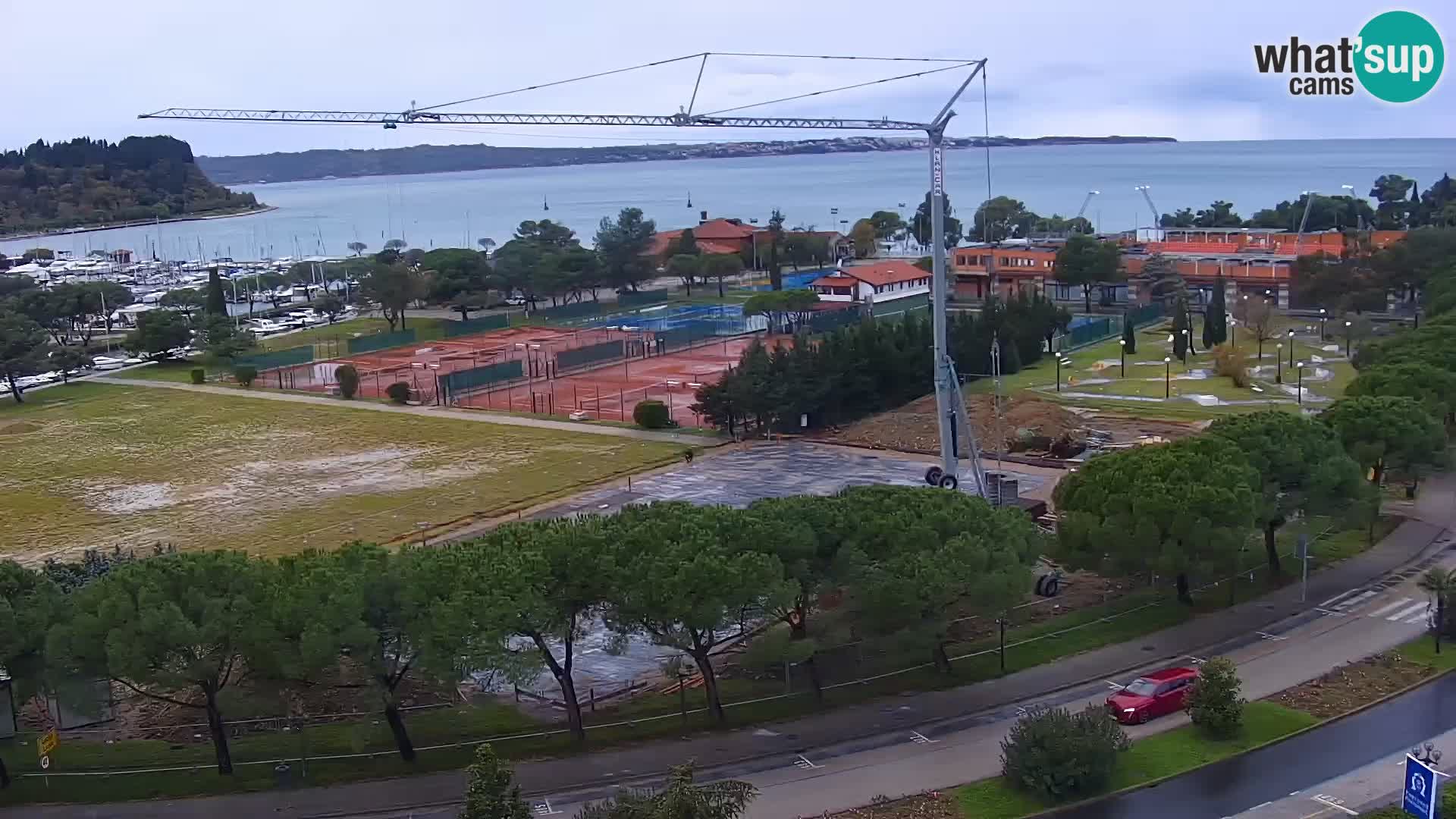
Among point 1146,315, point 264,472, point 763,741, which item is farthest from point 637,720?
point 1146,315

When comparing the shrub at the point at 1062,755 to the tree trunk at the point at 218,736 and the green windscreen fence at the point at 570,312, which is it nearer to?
the tree trunk at the point at 218,736

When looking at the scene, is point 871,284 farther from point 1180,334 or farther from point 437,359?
point 437,359

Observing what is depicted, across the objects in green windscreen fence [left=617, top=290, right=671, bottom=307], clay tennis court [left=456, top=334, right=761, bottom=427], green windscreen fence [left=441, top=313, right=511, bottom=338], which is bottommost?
clay tennis court [left=456, top=334, right=761, bottom=427]

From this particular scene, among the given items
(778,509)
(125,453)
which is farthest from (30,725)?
(125,453)

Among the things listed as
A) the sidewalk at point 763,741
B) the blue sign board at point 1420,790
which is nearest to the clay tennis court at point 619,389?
the sidewalk at point 763,741

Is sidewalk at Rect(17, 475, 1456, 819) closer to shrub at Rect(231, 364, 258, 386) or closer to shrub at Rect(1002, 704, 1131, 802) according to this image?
shrub at Rect(1002, 704, 1131, 802)

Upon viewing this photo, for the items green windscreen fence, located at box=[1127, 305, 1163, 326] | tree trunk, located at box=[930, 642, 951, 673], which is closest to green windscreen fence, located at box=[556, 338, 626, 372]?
green windscreen fence, located at box=[1127, 305, 1163, 326]

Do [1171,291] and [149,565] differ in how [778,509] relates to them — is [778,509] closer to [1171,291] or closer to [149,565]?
[149,565]
